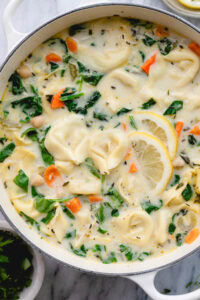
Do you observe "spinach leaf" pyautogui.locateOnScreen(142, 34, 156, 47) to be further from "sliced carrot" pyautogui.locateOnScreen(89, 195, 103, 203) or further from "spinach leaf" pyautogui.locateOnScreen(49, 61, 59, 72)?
"sliced carrot" pyautogui.locateOnScreen(89, 195, 103, 203)

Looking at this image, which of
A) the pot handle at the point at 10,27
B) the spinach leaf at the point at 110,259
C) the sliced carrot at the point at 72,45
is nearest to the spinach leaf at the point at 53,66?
the sliced carrot at the point at 72,45

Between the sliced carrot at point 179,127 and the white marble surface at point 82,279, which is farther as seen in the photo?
the white marble surface at point 82,279

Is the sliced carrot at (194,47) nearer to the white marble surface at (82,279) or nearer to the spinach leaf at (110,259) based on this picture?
the white marble surface at (82,279)

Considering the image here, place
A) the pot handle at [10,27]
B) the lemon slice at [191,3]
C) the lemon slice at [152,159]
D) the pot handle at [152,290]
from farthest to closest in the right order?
the lemon slice at [191,3]
the lemon slice at [152,159]
the pot handle at [10,27]
the pot handle at [152,290]

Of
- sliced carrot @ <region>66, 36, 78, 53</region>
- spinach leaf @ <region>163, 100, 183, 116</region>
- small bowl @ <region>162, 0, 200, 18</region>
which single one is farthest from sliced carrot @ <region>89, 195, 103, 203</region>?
small bowl @ <region>162, 0, 200, 18</region>

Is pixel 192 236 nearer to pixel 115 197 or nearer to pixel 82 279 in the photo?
pixel 115 197

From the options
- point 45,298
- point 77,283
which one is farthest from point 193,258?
point 45,298
